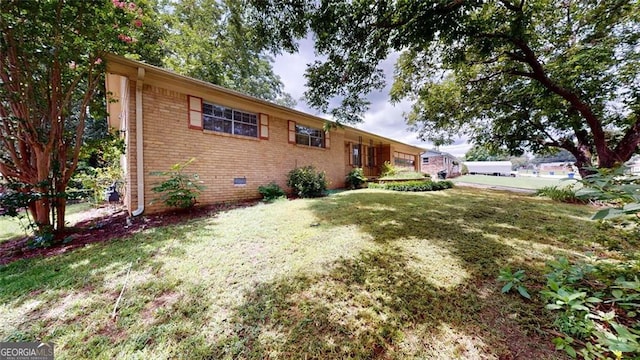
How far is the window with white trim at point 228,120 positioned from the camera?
21.4ft

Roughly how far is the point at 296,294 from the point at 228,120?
255 inches

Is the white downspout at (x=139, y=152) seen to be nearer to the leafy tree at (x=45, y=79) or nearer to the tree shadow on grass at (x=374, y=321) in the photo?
the leafy tree at (x=45, y=79)

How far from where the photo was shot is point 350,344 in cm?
156

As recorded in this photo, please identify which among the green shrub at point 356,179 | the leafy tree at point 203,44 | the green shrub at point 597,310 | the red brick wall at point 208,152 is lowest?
the green shrub at point 597,310

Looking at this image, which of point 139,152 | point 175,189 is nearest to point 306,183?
point 175,189

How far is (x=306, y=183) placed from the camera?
797 centimetres

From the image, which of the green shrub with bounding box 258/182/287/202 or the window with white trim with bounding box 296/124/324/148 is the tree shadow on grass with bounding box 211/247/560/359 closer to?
the green shrub with bounding box 258/182/287/202

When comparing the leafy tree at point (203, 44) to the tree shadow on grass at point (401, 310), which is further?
the leafy tree at point (203, 44)

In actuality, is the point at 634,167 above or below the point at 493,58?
below

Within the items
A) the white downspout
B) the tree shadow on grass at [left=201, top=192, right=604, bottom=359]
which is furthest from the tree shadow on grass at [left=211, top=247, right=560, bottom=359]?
the white downspout

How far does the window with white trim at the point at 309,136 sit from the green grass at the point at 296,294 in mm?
6323

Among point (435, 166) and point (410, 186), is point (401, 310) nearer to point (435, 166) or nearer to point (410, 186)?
point (410, 186)

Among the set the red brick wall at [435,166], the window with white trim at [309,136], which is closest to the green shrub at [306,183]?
the window with white trim at [309,136]

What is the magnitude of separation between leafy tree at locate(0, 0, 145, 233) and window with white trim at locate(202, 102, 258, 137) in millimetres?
2431
